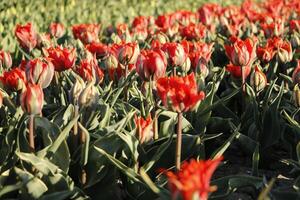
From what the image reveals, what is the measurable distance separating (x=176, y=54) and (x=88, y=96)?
2.65 feet

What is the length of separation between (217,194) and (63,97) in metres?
1.00

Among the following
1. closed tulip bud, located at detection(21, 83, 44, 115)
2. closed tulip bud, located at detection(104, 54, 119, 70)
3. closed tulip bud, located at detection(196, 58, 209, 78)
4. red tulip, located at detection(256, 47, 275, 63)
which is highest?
closed tulip bud, located at detection(21, 83, 44, 115)

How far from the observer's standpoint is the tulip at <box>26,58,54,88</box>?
230 centimetres

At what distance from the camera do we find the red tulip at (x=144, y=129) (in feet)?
6.69

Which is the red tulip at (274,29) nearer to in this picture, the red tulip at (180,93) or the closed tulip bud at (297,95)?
the closed tulip bud at (297,95)

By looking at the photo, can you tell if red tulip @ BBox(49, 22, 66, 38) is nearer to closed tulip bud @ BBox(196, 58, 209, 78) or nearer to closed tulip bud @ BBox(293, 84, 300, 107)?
closed tulip bud @ BBox(196, 58, 209, 78)

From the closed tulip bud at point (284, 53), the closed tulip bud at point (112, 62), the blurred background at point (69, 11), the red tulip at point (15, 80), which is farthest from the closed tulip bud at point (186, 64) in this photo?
the blurred background at point (69, 11)

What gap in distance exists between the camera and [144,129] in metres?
2.04

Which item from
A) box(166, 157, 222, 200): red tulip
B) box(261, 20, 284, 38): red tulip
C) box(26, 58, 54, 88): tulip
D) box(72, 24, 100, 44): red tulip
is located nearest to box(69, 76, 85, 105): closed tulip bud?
box(26, 58, 54, 88): tulip

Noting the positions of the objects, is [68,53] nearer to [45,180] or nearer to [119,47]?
[119,47]

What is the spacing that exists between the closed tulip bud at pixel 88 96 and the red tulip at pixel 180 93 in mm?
417

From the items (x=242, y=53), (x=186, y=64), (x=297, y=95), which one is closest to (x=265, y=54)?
(x=242, y=53)

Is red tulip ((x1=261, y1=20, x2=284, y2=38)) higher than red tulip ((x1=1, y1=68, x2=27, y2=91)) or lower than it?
lower

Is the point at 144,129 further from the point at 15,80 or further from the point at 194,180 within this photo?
the point at 194,180
